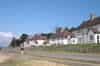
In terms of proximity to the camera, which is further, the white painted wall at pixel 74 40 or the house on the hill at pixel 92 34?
the white painted wall at pixel 74 40

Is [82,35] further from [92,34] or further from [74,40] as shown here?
[92,34]

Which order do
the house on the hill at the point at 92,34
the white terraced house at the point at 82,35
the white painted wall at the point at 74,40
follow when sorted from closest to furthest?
the house on the hill at the point at 92,34 → the white terraced house at the point at 82,35 → the white painted wall at the point at 74,40

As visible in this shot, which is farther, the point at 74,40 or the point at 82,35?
the point at 74,40

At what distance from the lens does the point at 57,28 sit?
12144cm

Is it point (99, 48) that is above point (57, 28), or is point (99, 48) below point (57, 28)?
below

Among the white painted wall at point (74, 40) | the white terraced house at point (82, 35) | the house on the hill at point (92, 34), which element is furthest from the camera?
the white painted wall at point (74, 40)

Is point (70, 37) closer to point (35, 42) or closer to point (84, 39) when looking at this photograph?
point (84, 39)

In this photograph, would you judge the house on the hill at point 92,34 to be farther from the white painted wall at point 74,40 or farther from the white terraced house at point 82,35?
the white painted wall at point 74,40

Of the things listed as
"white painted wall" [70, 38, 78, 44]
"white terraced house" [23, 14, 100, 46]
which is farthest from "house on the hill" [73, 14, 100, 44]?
"white painted wall" [70, 38, 78, 44]

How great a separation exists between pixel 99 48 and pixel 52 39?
72.1 m

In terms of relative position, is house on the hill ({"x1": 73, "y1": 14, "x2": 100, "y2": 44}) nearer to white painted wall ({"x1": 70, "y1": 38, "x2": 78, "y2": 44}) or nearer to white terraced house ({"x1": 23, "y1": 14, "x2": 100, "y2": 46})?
white terraced house ({"x1": 23, "y1": 14, "x2": 100, "y2": 46})

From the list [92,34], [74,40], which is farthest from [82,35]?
[92,34]

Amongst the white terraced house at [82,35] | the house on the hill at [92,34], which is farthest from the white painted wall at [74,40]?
the house on the hill at [92,34]

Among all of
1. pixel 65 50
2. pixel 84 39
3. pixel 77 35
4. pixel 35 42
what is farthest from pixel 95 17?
pixel 35 42
